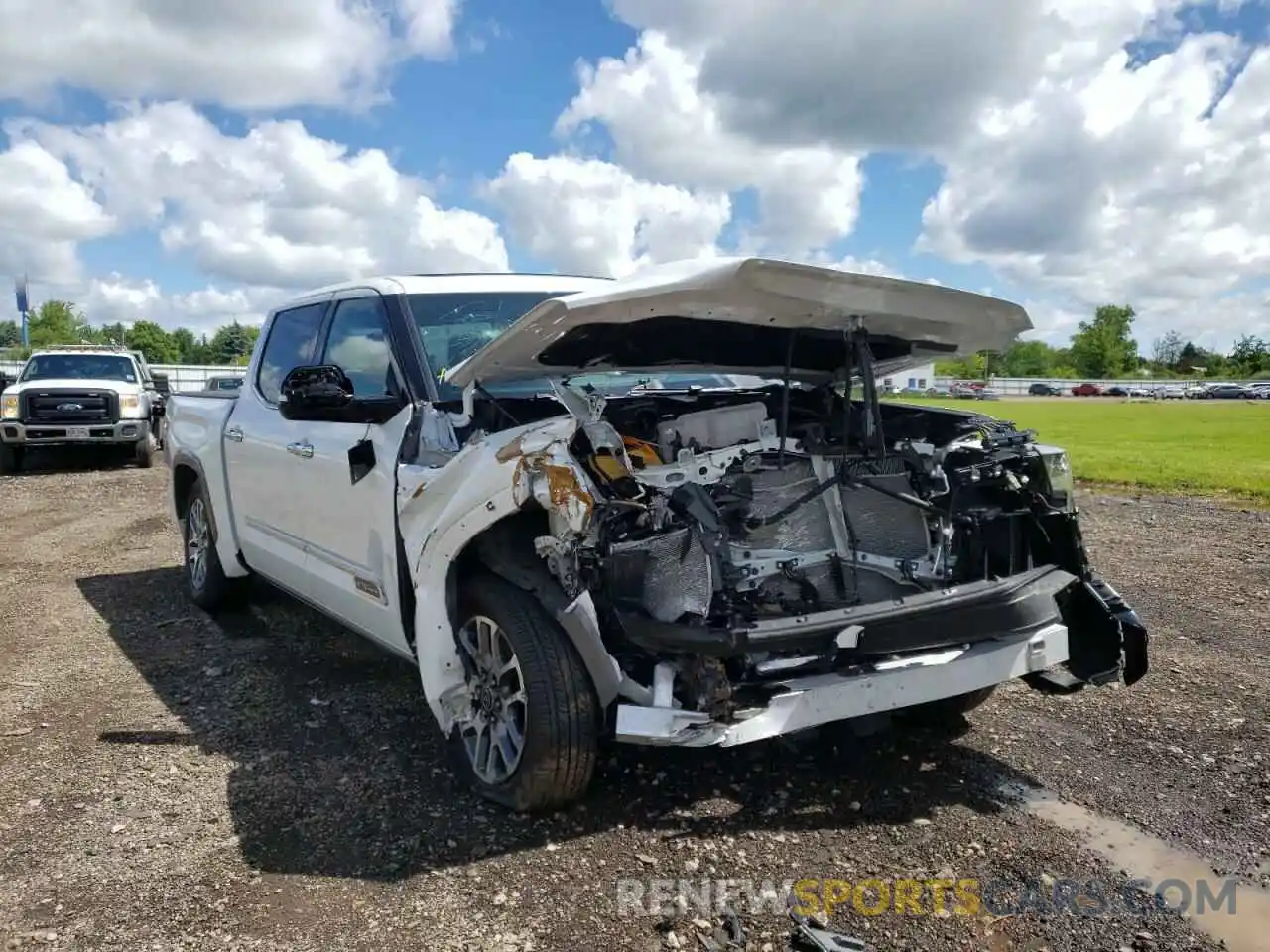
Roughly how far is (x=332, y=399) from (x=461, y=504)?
951 millimetres

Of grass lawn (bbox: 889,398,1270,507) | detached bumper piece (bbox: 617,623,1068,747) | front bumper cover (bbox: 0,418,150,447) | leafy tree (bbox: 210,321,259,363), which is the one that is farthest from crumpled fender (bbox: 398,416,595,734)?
leafy tree (bbox: 210,321,259,363)

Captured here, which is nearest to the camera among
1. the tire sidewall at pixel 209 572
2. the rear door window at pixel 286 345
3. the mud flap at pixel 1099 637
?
the mud flap at pixel 1099 637

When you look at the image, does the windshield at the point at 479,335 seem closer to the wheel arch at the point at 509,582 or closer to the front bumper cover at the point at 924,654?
the wheel arch at the point at 509,582

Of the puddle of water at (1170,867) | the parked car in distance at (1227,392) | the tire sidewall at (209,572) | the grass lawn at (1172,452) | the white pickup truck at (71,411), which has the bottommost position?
the parked car in distance at (1227,392)

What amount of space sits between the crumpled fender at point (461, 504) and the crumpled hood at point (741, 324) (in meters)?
0.38

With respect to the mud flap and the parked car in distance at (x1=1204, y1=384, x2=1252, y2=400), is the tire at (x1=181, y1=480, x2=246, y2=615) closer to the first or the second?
the mud flap

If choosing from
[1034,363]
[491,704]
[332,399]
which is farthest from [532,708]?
[1034,363]

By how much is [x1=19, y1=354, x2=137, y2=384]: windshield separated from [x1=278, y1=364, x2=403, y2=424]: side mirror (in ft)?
Answer: 43.8

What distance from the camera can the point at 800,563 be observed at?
3.64 metres

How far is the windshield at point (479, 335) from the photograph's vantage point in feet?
13.4

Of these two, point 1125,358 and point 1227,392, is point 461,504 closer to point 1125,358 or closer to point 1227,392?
point 1227,392

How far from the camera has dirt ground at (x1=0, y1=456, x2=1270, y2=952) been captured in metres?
2.76

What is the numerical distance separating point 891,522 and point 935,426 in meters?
0.62

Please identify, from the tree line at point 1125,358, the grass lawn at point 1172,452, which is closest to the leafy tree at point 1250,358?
the tree line at point 1125,358
